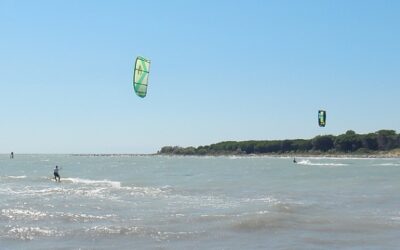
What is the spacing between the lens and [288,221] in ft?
49.4

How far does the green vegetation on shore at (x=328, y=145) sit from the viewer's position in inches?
5281

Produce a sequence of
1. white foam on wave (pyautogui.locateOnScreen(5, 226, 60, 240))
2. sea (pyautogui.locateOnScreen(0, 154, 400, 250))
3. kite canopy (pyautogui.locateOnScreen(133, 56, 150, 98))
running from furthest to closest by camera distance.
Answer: kite canopy (pyautogui.locateOnScreen(133, 56, 150, 98))
white foam on wave (pyautogui.locateOnScreen(5, 226, 60, 240))
sea (pyautogui.locateOnScreen(0, 154, 400, 250))

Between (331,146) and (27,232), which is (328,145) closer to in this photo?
(331,146)

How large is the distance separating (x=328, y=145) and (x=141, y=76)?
447 ft

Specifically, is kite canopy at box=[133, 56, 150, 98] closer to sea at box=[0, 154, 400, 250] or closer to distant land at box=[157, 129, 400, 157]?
sea at box=[0, 154, 400, 250]

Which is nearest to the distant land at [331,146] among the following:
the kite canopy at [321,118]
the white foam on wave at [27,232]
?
the kite canopy at [321,118]

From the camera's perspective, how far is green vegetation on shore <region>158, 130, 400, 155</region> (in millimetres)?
134125

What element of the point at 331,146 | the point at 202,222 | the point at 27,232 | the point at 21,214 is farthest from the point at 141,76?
the point at 331,146

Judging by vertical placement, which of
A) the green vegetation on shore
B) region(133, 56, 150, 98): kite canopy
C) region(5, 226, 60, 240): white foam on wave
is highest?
the green vegetation on shore

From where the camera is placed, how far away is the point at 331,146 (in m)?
147

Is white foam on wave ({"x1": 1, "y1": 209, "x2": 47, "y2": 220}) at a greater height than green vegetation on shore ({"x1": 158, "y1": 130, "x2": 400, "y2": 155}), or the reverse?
green vegetation on shore ({"x1": 158, "y1": 130, "x2": 400, "y2": 155})

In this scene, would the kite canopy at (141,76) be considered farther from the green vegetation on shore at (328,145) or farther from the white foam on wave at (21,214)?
the green vegetation on shore at (328,145)

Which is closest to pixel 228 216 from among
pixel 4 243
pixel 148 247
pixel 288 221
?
pixel 288 221

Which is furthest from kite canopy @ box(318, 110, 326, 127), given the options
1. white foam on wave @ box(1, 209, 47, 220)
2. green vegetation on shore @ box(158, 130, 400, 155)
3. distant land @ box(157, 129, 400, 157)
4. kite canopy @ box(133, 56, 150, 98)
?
green vegetation on shore @ box(158, 130, 400, 155)
